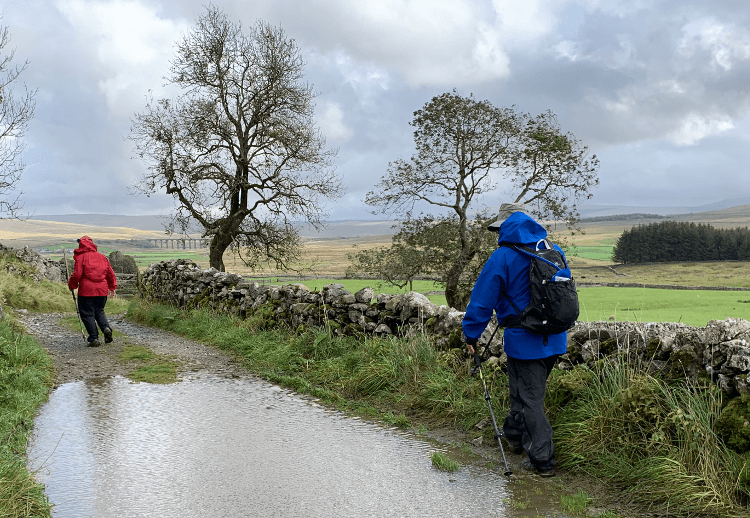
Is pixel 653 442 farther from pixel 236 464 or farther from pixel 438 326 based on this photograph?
pixel 438 326

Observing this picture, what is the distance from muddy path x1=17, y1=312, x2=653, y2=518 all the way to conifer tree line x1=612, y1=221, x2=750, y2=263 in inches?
2443

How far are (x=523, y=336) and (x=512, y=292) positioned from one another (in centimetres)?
43

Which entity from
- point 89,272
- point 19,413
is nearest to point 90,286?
point 89,272

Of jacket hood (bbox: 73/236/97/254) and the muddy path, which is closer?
the muddy path

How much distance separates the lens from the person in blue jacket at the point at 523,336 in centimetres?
555

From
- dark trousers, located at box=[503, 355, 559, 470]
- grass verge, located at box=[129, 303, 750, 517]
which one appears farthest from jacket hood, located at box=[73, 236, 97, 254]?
dark trousers, located at box=[503, 355, 559, 470]

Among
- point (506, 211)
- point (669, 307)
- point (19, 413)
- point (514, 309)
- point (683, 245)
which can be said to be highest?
point (506, 211)

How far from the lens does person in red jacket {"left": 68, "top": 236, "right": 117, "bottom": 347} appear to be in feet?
42.5

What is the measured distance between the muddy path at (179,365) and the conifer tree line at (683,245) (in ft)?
204

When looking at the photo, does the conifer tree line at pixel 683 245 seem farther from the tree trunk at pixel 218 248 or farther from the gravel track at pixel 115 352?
the gravel track at pixel 115 352

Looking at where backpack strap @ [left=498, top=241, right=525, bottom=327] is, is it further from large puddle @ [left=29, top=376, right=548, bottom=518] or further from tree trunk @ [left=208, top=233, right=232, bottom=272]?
tree trunk @ [left=208, top=233, right=232, bottom=272]

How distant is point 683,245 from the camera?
66.1m

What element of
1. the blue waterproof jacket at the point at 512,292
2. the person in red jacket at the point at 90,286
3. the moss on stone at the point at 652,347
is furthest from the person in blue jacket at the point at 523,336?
the person in red jacket at the point at 90,286

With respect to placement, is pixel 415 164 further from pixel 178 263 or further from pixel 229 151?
pixel 178 263
